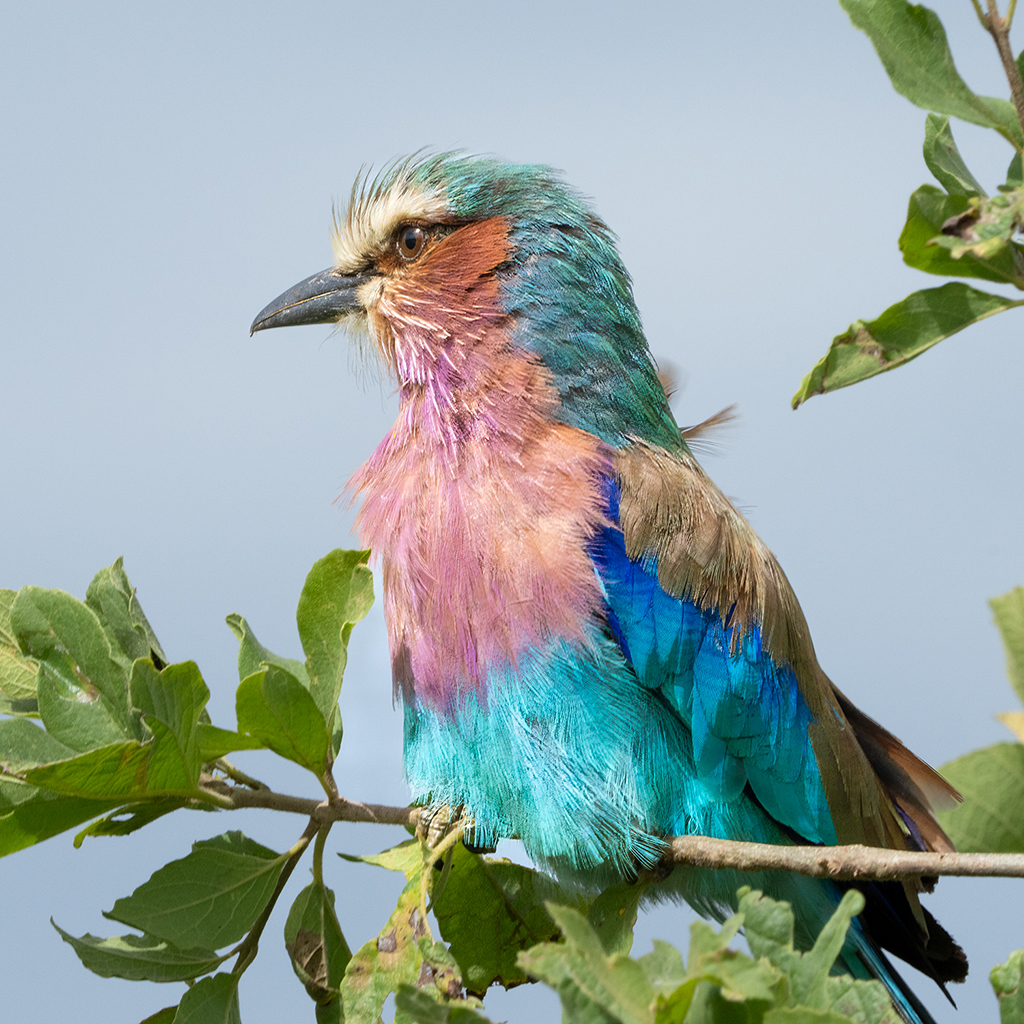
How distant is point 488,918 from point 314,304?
2477 mm

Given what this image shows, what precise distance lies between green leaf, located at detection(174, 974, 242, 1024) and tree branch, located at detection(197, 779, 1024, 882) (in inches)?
17.3

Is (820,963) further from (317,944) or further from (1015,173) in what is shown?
(317,944)

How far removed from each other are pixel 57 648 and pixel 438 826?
1.23m

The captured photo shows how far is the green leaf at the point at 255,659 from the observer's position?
2.62 metres

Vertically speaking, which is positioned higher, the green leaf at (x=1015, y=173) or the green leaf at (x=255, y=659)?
the green leaf at (x=1015, y=173)

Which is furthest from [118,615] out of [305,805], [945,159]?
[945,159]

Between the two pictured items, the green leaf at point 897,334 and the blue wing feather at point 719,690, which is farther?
the blue wing feather at point 719,690

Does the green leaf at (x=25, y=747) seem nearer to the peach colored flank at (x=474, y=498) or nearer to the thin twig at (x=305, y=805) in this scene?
the thin twig at (x=305, y=805)

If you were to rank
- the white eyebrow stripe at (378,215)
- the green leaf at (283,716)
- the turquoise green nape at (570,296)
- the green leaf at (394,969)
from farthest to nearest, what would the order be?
the white eyebrow stripe at (378,215) < the turquoise green nape at (570,296) < the green leaf at (394,969) < the green leaf at (283,716)

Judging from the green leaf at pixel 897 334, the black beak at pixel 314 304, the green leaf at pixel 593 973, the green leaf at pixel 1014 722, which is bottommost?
the green leaf at pixel 593 973

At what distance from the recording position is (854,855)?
7.79 feet

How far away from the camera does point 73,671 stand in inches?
103

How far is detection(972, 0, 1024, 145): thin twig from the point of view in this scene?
1.94 m

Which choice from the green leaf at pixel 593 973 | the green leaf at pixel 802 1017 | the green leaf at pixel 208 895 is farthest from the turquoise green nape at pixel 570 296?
the green leaf at pixel 802 1017
